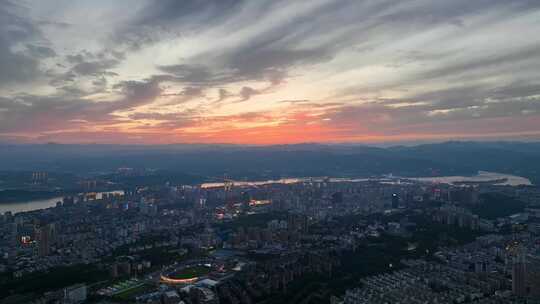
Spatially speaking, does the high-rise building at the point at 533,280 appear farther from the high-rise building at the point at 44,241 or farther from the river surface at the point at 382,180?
the river surface at the point at 382,180

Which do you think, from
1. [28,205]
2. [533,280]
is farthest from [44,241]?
[28,205]

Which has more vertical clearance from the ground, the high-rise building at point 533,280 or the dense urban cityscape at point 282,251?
the high-rise building at point 533,280

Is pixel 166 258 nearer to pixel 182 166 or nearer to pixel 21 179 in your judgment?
pixel 21 179

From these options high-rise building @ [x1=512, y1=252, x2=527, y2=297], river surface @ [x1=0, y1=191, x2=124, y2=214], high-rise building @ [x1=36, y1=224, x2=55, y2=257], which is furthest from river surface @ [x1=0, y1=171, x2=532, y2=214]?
high-rise building @ [x1=512, y1=252, x2=527, y2=297]

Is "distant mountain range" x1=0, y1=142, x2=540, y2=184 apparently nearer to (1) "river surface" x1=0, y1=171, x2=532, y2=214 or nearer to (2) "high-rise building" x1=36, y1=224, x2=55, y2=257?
(1) "river surface" x1=0, y1=171, x2=532, y2=214

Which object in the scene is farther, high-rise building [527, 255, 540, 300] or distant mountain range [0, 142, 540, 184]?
distant mountain range [0, 142, 540, 184]

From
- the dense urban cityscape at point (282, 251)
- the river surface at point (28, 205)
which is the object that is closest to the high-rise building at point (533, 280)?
the dense urban cityscape at point (282, 251)

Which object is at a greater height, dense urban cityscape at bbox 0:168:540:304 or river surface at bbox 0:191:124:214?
dense urban cityscape at bbox 0:168:540:304

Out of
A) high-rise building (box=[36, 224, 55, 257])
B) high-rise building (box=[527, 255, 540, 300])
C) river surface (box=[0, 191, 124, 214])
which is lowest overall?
river surface (box=[0, 191, 124, 214])

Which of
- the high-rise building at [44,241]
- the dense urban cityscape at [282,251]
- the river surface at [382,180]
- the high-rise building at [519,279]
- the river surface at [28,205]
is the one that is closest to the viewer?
the high-rise building at [519,279]

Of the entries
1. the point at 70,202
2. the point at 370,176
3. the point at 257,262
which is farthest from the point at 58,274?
the point at 370,176
